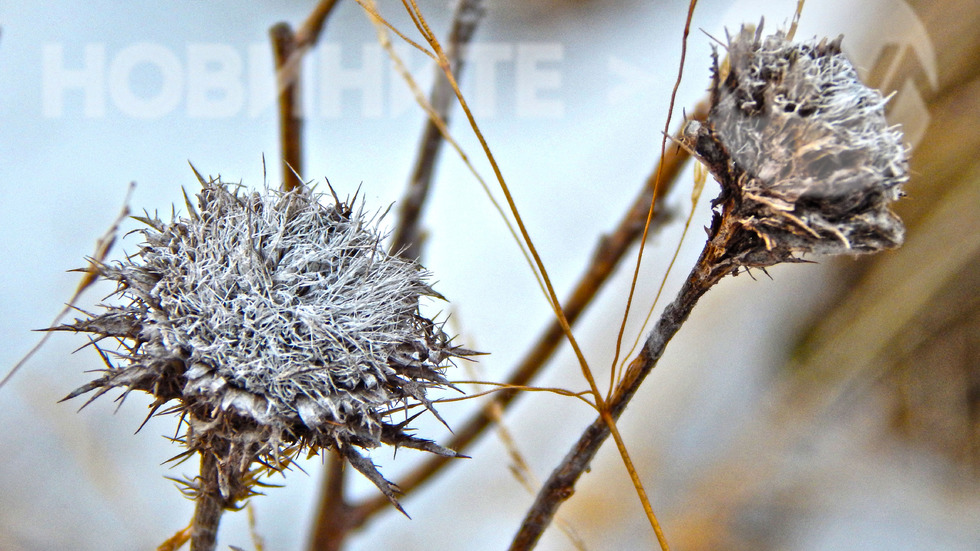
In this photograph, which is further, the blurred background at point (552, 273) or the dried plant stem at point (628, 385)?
the blurred background at point (552, 273)

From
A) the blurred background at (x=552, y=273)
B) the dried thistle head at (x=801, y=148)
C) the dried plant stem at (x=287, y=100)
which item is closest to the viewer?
the dried thistle head at (x=801, y=148)

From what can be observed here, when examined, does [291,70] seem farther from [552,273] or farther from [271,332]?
[552,273]

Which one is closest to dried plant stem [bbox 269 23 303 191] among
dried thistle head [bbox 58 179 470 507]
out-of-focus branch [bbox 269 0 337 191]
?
out-of-focus branch [bbox 269 0 337 191]

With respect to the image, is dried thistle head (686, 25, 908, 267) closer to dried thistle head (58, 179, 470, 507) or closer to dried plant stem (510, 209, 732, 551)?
dried plant stem (510, 209, 732, 551)

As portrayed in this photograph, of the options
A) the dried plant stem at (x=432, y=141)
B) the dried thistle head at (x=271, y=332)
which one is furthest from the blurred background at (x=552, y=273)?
the dried thistle head at (x=271, y=332)

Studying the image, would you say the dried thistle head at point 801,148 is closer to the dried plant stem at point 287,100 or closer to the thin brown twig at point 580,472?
the thin brown twig at point 580,472

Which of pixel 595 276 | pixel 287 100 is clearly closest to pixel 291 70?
pixel 287 100
